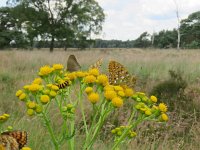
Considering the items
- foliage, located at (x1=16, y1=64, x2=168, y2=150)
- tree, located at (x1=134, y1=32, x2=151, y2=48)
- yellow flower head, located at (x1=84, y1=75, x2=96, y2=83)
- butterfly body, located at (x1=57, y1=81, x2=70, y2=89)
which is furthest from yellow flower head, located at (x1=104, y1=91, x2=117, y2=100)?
tree, located at (x1=134, y1=32, x2=151, y2=48)

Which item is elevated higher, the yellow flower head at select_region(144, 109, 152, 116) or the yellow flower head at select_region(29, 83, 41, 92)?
the yellow flower head at select_region(29, 83, 41, 92)

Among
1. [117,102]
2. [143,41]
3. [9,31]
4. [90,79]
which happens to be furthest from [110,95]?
[143,41]

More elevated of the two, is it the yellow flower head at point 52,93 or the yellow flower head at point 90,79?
the yellow flower head at point 90,79

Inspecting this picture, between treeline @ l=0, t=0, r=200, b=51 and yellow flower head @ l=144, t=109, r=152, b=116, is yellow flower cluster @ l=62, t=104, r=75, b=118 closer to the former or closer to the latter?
yellow flower head @ l=144, t=109, r=152, b=116

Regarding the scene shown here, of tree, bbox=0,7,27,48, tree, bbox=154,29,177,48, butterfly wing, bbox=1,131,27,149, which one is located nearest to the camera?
butterfly wing, bbox=1,131,27,149

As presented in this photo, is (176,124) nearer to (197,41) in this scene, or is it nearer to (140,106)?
(140,106)

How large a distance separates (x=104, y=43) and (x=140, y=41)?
1515 centimetres

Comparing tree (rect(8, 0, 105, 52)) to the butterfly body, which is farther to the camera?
tree (rect(8, 0, 105, 52))

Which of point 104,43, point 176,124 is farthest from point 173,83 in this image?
point 104,43

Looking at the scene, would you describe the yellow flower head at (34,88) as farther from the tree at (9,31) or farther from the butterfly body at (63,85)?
the tree at (9,31)

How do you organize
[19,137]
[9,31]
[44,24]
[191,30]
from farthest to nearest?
[191,30]
[9,31]
[44,24]
[19,137]

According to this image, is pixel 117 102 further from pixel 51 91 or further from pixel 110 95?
pixel 51 91

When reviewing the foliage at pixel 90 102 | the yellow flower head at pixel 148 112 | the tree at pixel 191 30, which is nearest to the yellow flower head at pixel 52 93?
the foliage at pixel 90 102

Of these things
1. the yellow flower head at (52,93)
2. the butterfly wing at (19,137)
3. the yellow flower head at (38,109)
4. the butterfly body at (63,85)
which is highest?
the butterfly body at (63,85)
